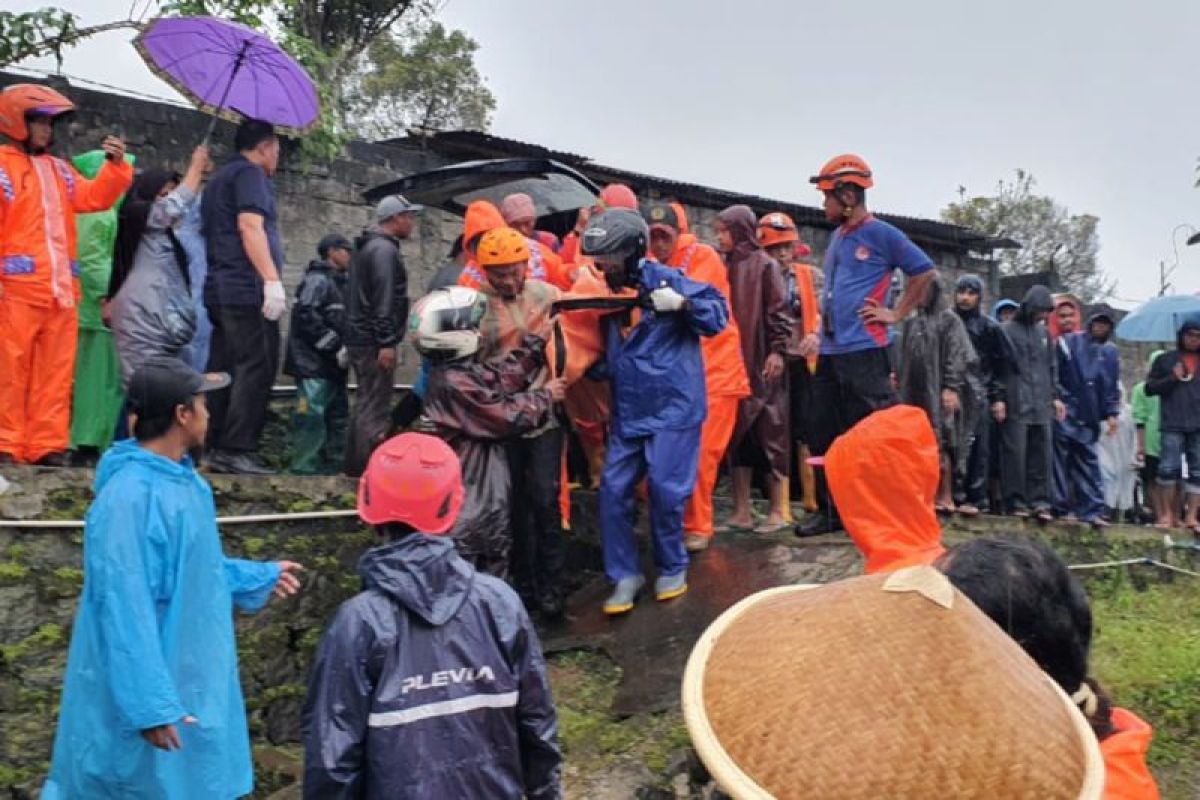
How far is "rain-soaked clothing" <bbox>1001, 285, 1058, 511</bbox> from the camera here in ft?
26.6

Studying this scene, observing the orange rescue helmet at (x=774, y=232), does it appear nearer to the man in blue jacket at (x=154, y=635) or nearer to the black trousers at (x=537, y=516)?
the black trousers at (x=537, y=516)

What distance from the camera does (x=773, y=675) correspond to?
1588 mm

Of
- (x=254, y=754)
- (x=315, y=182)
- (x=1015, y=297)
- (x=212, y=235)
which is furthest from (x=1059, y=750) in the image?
(x=1015, y=297)

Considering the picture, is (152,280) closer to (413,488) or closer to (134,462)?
(134,462)

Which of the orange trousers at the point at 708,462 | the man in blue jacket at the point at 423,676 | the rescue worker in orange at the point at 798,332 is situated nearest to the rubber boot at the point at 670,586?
the orange trousers at the point at 708,462

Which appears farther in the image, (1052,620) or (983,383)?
(983,383)

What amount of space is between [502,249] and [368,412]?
153cm

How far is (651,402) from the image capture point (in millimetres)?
5555

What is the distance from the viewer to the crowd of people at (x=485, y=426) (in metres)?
2.91

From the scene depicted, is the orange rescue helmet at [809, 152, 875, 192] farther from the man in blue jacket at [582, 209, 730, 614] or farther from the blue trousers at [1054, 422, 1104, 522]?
the blue trousers at [1054, 422, 1104, 522]

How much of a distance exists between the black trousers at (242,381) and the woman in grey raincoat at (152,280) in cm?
27

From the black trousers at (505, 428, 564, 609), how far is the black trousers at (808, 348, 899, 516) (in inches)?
63.2

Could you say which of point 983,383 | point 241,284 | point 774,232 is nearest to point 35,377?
point 241,284

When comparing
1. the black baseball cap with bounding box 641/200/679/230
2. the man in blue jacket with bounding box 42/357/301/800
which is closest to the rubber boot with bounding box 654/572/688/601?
the black baseball cap with bounding box 641/200/679/230
